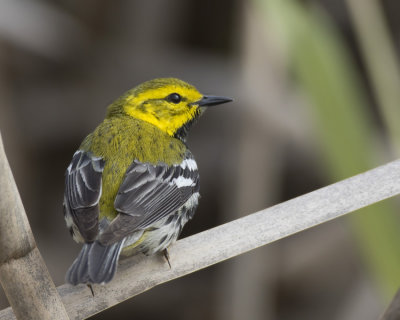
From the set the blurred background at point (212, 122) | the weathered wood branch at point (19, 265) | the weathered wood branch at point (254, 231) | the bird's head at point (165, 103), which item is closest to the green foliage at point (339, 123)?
the weathered wood branch at point (254, 231)

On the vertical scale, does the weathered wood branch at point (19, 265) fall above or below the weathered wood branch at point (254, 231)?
above

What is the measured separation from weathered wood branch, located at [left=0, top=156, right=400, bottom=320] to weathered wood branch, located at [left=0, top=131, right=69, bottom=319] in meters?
0.32

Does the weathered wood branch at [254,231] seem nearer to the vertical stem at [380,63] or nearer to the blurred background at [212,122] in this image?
the vertical stem at [380,63]

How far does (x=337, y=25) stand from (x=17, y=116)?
211cm

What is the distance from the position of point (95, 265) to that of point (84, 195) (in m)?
0.37

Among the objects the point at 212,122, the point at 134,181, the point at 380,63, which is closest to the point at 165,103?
the point at 134,181

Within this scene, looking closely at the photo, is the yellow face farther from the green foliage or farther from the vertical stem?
the vertical stem

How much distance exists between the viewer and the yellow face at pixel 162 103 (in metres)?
2.85

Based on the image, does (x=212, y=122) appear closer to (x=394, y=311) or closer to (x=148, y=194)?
(x=148, y=194)

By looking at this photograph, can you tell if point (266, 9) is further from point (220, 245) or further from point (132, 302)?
point (132, 302)

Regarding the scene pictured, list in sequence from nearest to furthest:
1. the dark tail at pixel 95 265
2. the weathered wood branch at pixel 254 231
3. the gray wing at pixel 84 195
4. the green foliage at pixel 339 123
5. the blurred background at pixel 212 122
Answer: the dark tail at pixel 95 265, the weathered wood branch at pixel 254 231, the gray wing at pixel 84 195, the green foliage at pixel 339 123, the blurred background at pixel 212 122

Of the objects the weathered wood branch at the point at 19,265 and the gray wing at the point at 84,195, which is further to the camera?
the gray wing at the point at 84,195

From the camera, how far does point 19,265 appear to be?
57.0 inches

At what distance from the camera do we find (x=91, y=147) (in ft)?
8.30
